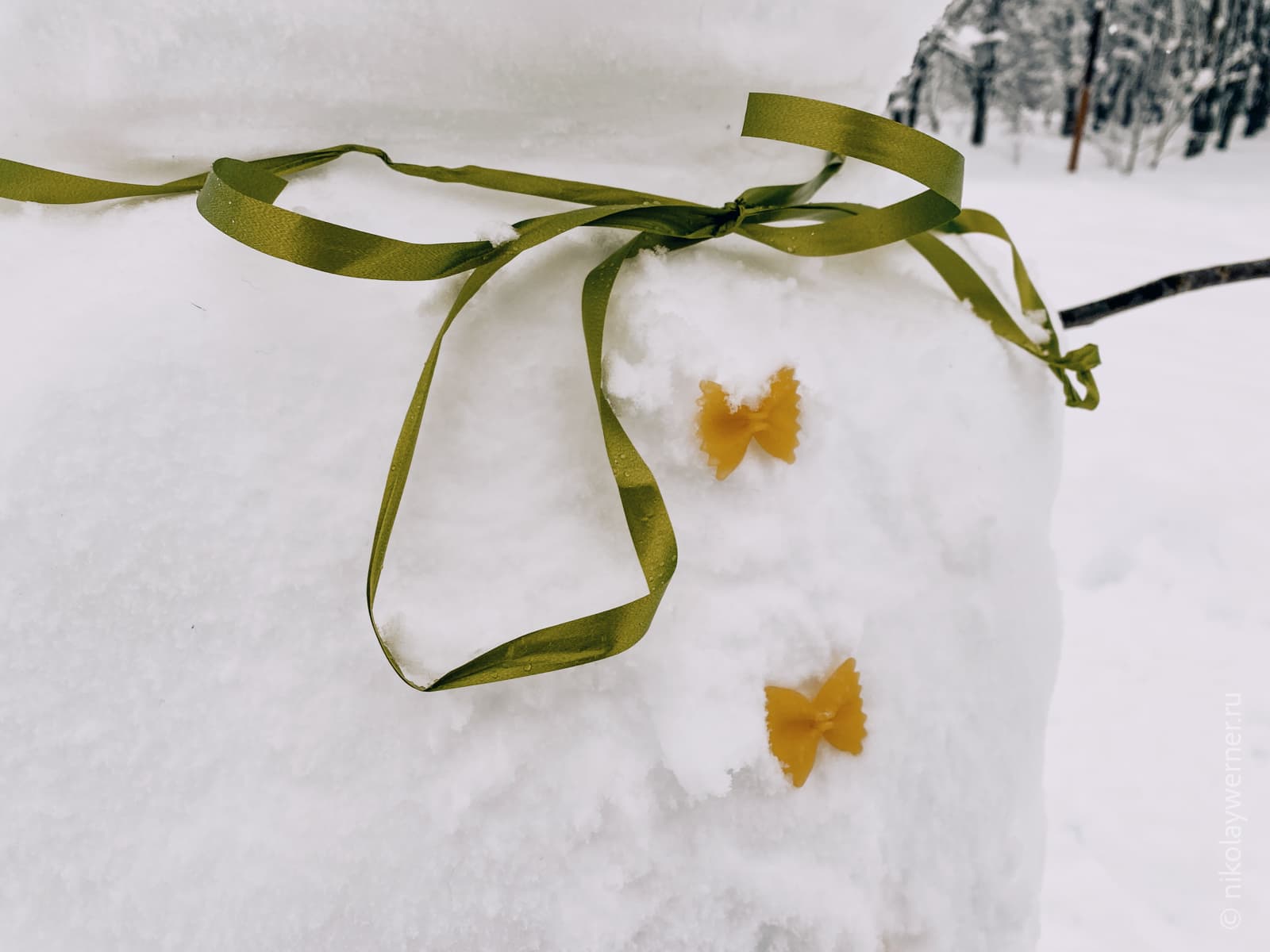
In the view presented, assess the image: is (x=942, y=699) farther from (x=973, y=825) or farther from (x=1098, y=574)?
(x=1098, y=574)

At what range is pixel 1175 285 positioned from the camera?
528 millimetres

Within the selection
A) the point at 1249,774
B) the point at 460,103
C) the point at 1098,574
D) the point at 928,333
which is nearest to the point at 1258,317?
the point at 1098,574

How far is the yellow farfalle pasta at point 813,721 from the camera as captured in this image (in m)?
0.31

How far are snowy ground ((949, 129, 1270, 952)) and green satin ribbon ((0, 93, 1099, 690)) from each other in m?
0.23

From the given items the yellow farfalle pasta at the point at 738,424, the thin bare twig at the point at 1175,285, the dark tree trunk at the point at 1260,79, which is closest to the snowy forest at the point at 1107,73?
the dark tree trunk at the point at 1260,79

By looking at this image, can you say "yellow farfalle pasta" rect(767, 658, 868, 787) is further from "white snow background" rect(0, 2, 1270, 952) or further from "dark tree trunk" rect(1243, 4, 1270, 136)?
"dark tree trunk" rect(1243, 4, 1270, 136)

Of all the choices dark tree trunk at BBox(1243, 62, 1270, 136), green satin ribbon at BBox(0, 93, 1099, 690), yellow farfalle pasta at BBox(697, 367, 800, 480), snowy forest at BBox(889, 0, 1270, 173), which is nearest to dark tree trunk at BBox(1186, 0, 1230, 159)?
snowy forest at BBox(889, 0, 1270, 173)

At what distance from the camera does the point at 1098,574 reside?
130 cm

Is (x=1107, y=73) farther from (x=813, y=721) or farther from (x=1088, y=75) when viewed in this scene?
(x=813, y=721)

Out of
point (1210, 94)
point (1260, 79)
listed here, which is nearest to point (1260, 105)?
point (1260, 79)

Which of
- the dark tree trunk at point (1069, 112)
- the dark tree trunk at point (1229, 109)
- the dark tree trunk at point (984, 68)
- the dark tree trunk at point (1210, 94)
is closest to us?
the dark tree trunk at point (1210, 94)

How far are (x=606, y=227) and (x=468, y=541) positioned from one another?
6.2 inches

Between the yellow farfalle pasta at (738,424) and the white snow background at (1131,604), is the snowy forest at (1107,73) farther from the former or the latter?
the yellow farfalle pasta at (738,424)

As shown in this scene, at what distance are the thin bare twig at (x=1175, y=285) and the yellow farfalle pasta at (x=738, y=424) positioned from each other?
0.30 m
